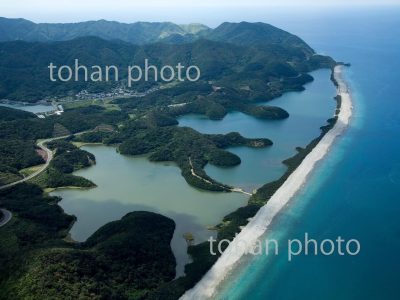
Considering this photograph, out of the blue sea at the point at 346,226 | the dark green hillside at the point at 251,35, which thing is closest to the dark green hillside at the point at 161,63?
the dark green hillside at the point at 251,35

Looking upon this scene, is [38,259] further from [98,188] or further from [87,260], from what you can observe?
[98,188]

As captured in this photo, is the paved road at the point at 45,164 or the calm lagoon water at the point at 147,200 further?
the paved road at the point at 45,164

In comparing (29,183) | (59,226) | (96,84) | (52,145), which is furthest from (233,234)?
(96,84)

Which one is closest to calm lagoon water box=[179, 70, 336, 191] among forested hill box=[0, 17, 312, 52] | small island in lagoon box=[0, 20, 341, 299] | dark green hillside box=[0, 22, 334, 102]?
small island in lagoon box=[0, 20, 341, 299]

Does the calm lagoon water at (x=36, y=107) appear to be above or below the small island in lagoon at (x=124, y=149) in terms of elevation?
below

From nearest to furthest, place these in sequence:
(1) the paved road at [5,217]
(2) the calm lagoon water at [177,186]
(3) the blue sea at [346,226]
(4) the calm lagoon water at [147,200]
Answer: (3) the blue sea at [346,226], (1) the paved road at [5,217], (4) the calm lagoon water at [147,200], (2) the calm lagoon water at [177,186]

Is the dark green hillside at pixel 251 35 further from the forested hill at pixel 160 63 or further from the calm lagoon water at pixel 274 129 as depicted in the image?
the calm lagoon water at pixel 274 129

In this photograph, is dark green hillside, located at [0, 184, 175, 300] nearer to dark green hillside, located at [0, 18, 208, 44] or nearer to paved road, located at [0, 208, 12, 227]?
paved road, located at [0, 208, 12, 227]

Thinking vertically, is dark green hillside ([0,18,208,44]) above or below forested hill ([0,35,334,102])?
below
